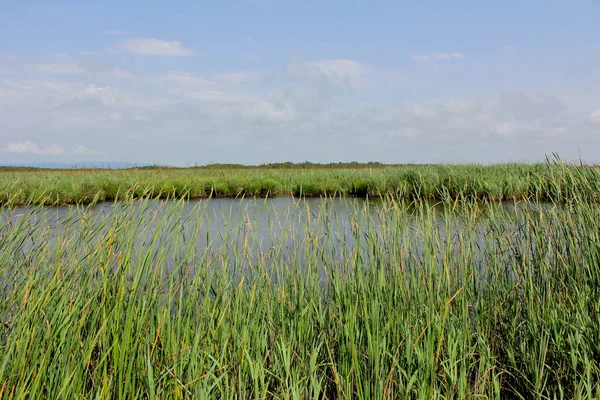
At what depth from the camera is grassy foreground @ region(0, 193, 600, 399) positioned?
191 centimetres

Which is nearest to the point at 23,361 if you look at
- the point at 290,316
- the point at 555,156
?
the point at 290,316

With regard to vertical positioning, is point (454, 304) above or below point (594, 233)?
below

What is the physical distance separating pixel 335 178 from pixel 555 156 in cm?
1408

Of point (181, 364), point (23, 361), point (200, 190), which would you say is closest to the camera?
point (23, 361)

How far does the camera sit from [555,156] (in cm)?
365

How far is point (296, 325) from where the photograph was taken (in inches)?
98.3

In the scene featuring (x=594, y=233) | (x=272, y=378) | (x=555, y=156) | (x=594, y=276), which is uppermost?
(x=555, y=156)

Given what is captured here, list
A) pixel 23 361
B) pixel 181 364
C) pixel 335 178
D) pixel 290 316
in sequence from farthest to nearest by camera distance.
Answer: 1. pixel 335 178
2. pixel 290 316
3. pixel 181 364
4. pixel 23 361

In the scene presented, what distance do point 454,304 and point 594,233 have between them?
0.99 m

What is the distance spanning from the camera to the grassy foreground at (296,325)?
1.91 meters

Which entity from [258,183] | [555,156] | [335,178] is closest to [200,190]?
[258,183]

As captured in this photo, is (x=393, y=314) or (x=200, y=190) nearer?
(x=393, y=314)

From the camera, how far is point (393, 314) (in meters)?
2.42

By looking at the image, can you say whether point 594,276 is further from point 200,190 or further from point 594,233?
point 200,190
